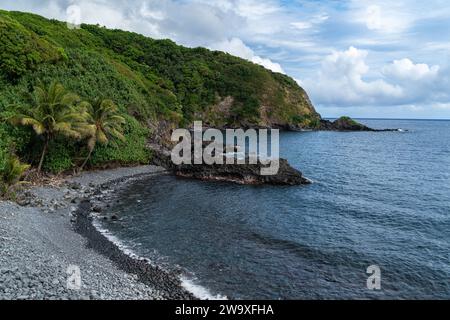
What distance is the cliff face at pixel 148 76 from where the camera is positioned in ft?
160

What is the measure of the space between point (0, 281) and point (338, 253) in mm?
20055

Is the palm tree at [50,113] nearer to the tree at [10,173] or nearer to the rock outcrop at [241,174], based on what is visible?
the tree at [10,173]

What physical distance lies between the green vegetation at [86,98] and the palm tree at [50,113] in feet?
0.29

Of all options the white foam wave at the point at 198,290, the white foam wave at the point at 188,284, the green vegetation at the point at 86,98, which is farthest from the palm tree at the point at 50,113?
the white foam wave at the point at 198,290

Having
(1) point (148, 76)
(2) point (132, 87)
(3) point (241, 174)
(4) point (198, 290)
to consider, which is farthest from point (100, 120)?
(1) point (148, 76)

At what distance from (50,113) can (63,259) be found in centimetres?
2029

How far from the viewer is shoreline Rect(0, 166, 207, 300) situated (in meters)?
16.6

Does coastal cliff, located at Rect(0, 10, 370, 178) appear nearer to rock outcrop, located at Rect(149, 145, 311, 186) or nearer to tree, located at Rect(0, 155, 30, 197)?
tree, located at Rect(0, 155, 30, 197)

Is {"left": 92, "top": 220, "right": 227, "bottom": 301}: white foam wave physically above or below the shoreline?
below

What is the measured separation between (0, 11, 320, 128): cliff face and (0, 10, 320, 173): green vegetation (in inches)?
7.5

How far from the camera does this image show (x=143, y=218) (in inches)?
1286

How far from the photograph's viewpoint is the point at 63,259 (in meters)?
20.8

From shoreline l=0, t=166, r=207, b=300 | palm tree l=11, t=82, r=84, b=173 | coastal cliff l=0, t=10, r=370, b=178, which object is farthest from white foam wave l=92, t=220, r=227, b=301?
coastal cliff l=0, t=10, r=370, b=178
